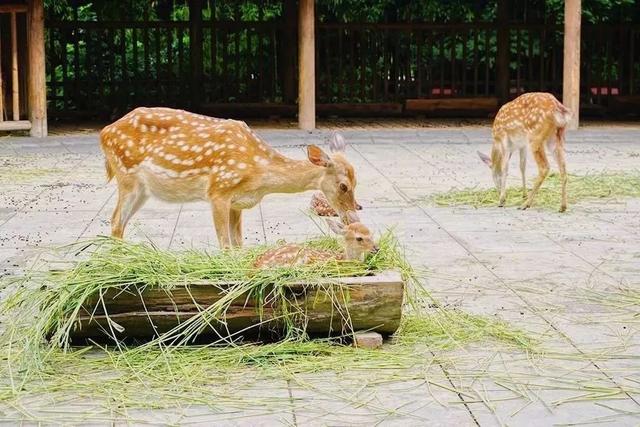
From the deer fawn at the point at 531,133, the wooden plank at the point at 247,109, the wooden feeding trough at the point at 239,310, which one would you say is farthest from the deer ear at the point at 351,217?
the wooden plank at the point at 247,109

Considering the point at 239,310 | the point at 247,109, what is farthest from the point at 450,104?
the point at 239,310

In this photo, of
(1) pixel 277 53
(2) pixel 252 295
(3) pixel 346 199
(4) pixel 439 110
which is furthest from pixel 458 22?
(2) pixel 252 295

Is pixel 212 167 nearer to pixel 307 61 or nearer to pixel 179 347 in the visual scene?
pixel 179 347

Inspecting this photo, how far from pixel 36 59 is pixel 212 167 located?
1055 centimetres

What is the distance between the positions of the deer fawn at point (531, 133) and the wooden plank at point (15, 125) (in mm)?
8425

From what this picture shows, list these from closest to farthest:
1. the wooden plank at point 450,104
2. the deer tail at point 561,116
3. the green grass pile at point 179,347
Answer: the green grass pile at point 179,347 → the deer tail at point 561,116 → the wooden plank at point 450,104

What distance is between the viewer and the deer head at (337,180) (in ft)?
23.1

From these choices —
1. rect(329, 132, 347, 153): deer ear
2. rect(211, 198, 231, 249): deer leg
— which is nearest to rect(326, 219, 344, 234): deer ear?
rect(211, 198, 231, 249): deer leg

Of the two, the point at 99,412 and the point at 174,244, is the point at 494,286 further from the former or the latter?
the point at 99,412

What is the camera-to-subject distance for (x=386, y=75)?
2128 cm

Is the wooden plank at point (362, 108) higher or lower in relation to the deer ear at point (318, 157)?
lower

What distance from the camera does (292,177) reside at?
7.24 m

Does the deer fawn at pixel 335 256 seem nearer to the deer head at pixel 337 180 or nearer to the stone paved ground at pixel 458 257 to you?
the stone paved ground at pixel 458 257

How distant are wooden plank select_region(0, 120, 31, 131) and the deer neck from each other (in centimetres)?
1074
